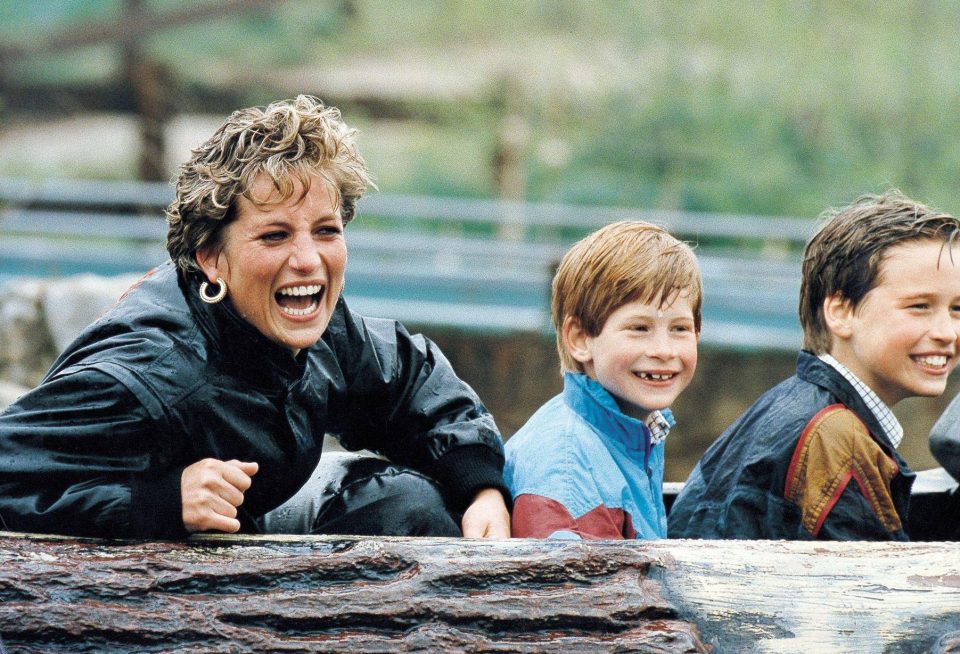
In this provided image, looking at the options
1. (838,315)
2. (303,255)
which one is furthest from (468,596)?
(838,315)

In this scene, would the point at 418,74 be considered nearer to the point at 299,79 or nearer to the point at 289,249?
the point at 299,79

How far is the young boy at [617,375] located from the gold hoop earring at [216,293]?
0.71m

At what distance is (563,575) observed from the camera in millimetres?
2012

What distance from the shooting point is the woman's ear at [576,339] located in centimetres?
253

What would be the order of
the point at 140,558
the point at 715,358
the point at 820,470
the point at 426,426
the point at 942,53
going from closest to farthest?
the point at 140,558
the point at 820,470
the point at 426,426
the point at 715,358
the point at 942,53

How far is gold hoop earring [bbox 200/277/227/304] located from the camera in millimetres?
2184

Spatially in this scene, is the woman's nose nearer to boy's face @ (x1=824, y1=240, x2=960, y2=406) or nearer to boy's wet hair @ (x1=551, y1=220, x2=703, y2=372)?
boy's wet hair @ (x1=551, y1=220, x2=703, y2=372)

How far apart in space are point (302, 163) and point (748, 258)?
8483 millimetres

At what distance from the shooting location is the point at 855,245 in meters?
2.65

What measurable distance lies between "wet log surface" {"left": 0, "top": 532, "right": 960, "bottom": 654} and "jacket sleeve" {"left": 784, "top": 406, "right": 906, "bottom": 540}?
0.89ft

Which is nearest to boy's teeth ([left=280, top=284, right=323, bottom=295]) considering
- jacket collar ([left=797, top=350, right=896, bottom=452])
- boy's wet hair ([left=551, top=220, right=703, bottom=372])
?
boy's wet hair ([left=551, top=220, right=703, bottom=372])

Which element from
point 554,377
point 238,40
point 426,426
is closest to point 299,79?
point 238,40

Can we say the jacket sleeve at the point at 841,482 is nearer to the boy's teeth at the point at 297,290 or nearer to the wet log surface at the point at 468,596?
the wet log surface at the point at 468,596

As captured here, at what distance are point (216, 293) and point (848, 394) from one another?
4.32 feet
